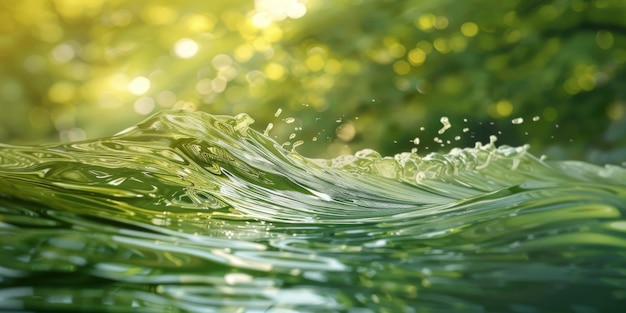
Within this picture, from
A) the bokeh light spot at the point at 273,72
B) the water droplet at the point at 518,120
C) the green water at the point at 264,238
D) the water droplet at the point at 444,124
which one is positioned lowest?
the green water at the point at 264,238

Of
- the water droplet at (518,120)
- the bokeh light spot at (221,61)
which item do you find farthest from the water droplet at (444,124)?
the bokeh light spot at (221,61)

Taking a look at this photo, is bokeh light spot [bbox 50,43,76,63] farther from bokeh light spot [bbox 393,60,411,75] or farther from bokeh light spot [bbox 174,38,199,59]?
bokeh light spot [bbox 393,60,411,75]

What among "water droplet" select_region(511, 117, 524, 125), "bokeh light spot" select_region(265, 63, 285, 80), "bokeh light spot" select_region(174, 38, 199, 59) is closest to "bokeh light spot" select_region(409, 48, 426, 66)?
"water droplet" select_region(511, 117, 524, 125)

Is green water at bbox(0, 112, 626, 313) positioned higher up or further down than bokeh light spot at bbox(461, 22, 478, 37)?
further down

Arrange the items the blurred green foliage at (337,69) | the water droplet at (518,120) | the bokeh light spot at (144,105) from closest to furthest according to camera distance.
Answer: the bokeh light spot at (144,105), the blurred green foliage at (337,69), the water droplet at (518,120)

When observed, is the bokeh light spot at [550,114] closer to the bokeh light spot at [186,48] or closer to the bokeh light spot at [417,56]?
the bokeh light spot at [417,56]

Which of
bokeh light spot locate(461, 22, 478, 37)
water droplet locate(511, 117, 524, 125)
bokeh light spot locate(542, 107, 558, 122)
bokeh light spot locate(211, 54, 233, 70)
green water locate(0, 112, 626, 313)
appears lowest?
green water locate(0, 112, 626, 313)

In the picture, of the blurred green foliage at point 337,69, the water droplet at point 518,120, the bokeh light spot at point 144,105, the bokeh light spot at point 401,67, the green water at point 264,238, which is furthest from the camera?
the water droplet at point 518,120
